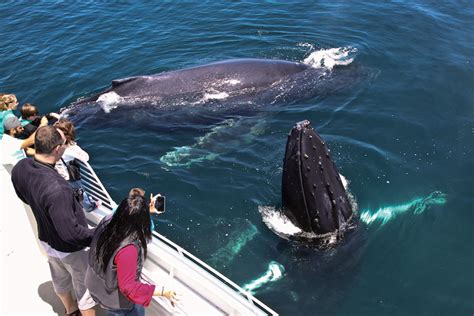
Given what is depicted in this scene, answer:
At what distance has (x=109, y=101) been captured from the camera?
43.3 ft

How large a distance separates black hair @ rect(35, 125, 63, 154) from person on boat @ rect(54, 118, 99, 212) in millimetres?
1048

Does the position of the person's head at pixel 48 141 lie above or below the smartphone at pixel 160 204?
above

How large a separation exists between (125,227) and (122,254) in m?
0.27

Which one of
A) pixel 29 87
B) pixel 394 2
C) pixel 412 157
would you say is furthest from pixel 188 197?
pixel 394 2

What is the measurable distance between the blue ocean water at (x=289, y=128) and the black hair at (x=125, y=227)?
3817mm

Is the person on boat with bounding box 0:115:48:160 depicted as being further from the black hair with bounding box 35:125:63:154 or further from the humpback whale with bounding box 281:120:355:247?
the humpback whale with bounding box 281:120:355:247

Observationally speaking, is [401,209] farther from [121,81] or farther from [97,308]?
[121,81]

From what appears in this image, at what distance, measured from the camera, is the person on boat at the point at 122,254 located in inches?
184

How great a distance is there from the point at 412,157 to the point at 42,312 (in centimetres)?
849

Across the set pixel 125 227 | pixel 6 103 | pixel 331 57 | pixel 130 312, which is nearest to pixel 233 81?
pixel 331 57

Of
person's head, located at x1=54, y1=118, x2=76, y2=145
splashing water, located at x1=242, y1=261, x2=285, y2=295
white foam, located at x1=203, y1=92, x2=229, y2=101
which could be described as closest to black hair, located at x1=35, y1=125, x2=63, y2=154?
person's head, located at x1=54, y1=118, x2=76, y2=145

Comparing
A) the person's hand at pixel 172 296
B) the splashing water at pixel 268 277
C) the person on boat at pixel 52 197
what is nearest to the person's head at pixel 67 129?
the person on boat at pixel 52 197

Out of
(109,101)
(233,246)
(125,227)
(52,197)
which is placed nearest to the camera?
(125,227)

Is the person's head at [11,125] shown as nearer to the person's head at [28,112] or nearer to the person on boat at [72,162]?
the person's head at [28,112]
